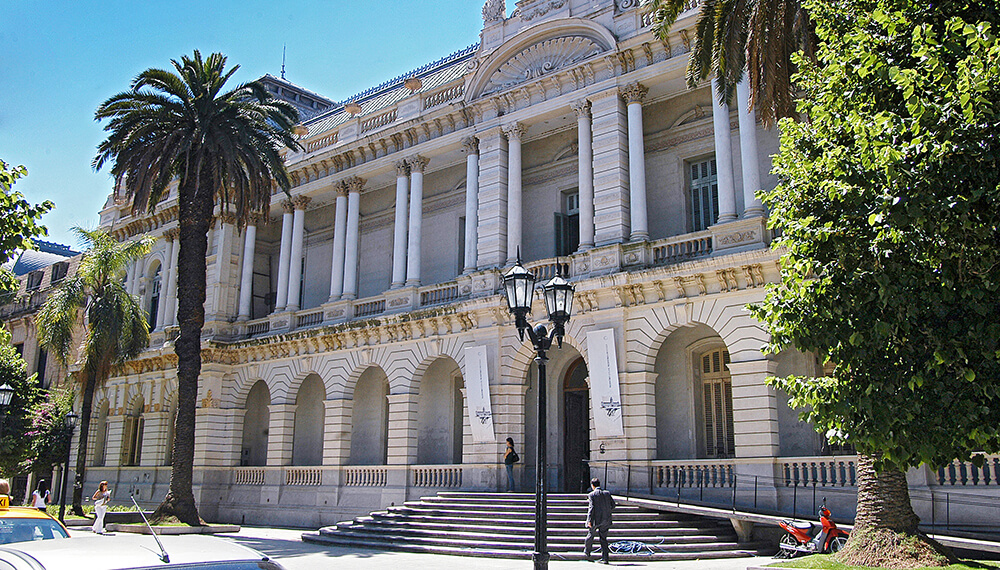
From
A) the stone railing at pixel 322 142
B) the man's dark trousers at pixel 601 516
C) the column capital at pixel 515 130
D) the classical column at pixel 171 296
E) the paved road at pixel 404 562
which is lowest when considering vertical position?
the paved road at pixel 404 562

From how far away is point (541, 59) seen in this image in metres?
26.3

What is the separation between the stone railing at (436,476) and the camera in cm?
2481

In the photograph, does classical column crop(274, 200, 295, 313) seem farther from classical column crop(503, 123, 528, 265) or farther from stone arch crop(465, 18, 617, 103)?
classical column crop(503, 123, 528, 265)

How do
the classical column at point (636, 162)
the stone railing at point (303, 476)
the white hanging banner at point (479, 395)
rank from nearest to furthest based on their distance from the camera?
the classical column at point (636, 162)
the white hanging banner at point (479, 395)
the stone railing at point (303, 476)

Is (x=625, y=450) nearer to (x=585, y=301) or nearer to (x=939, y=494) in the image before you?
(x=585, y=301)

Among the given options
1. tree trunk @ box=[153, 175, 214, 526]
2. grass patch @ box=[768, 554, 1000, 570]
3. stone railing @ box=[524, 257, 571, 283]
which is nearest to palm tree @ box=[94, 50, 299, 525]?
tree trunk @ box=[153, 175, 214, 526]

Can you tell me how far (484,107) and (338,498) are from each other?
13.8 metres

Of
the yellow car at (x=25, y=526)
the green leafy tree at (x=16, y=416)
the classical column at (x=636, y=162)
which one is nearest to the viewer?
the yellow car at (x=25, y=526)

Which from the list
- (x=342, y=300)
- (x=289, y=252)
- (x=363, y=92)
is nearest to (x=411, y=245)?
(x=342, y=300)

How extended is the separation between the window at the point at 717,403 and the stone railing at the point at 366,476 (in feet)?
34.1

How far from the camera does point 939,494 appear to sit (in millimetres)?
16719

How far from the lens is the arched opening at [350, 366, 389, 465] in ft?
98.7

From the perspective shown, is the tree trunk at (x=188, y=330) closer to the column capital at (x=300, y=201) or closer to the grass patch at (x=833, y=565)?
the column capital at (x=300, y=201)

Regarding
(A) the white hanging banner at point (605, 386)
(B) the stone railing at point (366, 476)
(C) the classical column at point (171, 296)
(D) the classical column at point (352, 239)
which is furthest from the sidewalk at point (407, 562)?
(C) the classical column at point (171, 296)
